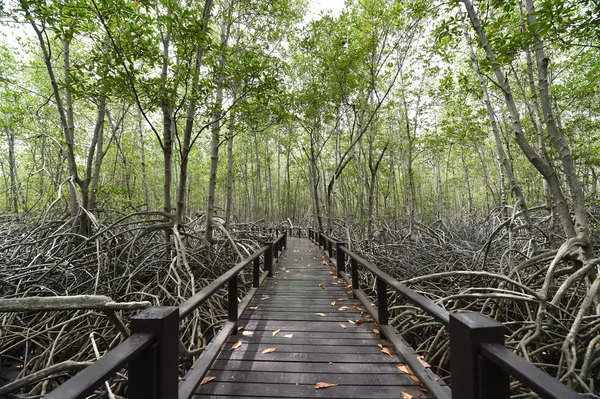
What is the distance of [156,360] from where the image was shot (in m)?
1.16

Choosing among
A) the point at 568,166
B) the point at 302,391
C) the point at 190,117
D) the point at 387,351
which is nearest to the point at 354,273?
the point at 387,351

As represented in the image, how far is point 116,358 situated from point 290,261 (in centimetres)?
648

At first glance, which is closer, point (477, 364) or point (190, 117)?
point (477, 364)

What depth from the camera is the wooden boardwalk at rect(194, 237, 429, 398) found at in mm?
1854

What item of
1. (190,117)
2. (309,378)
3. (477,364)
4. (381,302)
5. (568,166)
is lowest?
(309,378)

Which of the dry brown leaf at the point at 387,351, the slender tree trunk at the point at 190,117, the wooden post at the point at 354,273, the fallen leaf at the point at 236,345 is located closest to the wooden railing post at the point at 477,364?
the dry brown leaf at the point at 387,351

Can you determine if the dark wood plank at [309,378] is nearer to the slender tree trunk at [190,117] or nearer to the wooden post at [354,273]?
the wooden post at [354,273]

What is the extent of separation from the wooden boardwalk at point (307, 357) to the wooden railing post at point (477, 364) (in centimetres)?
82

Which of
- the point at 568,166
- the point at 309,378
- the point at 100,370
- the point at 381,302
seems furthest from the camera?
the point at 568,166

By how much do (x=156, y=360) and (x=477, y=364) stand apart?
1365 millimetres

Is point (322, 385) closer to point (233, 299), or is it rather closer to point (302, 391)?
point (302, 391)

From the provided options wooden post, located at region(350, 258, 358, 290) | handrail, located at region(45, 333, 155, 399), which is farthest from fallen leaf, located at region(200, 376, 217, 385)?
wooden post, located at region(350, 258, 358, 290)

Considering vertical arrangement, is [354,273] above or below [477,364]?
below

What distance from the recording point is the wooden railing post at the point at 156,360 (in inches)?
43.6
